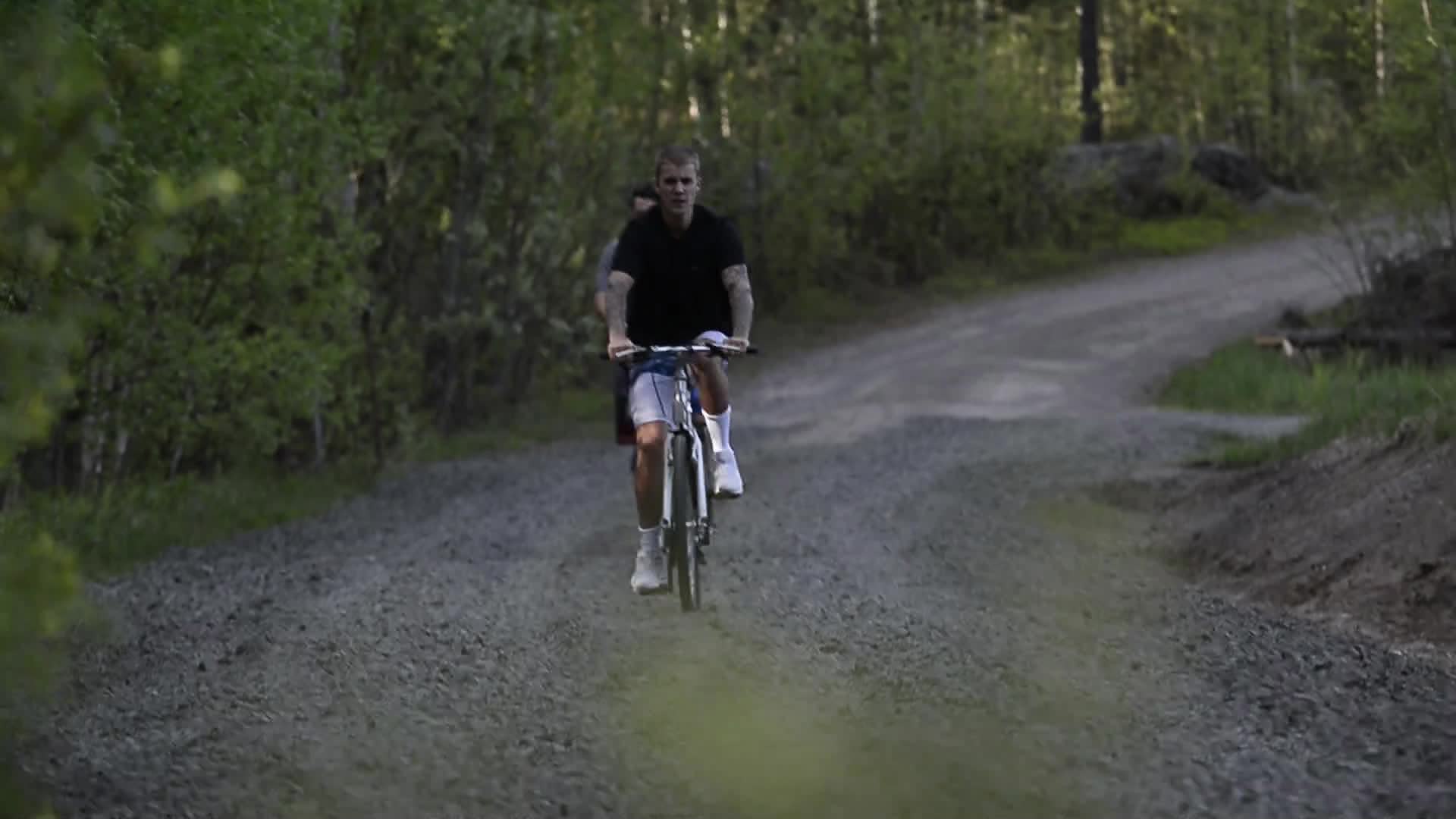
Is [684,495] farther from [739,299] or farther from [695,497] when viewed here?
[739,299]

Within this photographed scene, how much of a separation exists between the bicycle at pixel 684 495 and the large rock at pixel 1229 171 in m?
35.4

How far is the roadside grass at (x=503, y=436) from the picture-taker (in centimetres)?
1380

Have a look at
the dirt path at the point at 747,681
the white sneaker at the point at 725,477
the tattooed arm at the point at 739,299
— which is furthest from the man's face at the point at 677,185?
the dirt path at the point at 747,681

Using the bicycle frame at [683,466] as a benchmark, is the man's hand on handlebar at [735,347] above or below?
above

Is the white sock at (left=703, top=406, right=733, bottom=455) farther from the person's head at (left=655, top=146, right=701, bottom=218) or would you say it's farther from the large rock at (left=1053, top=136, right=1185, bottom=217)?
the large rock at (left=1053, top=136, right=1185, bottom=217)

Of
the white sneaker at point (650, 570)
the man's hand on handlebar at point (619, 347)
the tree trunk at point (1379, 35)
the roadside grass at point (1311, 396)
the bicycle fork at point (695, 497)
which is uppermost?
the tree trunk at point (1379, 35)

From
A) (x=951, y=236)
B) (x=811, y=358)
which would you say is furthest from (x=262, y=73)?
→ (x=951, y=236)

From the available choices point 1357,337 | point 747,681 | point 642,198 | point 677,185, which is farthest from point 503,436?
point 747,681

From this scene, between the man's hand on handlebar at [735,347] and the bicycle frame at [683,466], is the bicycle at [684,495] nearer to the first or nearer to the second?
the bicycle frame at [683,466]

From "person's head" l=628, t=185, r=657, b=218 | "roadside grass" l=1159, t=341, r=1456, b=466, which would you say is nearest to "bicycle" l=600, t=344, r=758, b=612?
"person's head" l=628, t=185, r=657, b=218

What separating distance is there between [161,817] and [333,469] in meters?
12.7

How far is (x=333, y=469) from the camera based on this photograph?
1858 centimetres

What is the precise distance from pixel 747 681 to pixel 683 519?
1.66 meters

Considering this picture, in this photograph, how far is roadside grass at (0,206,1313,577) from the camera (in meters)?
13.8
